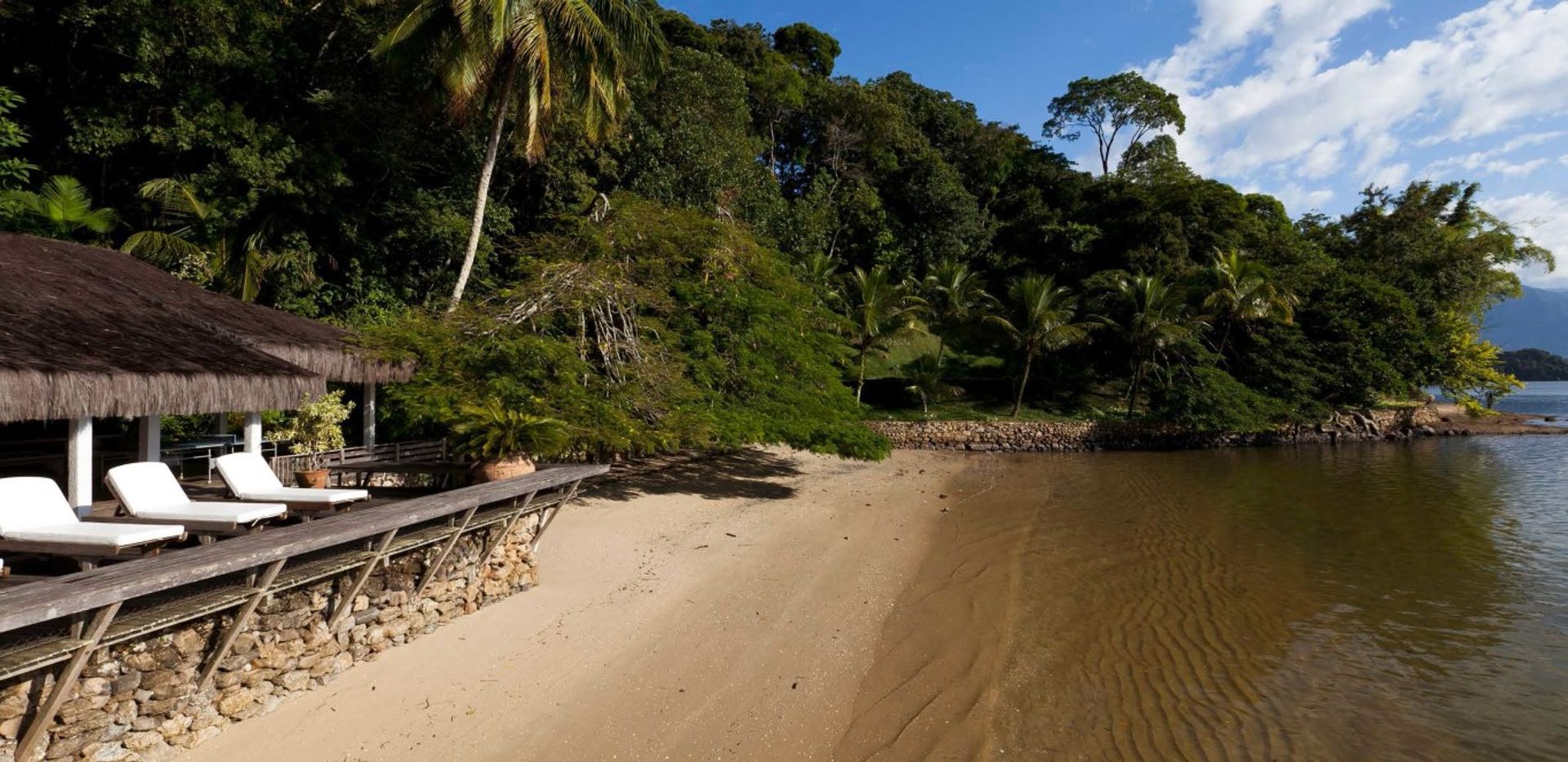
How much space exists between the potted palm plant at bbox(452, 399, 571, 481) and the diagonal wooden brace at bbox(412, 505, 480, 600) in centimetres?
96

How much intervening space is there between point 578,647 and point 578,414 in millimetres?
3790

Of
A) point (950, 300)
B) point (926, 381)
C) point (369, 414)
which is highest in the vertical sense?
point (950, 300)

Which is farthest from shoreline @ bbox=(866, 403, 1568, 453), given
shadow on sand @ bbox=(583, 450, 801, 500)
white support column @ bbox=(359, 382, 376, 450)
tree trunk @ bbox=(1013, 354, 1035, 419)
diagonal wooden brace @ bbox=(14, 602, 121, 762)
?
diagonal wooden brace @ bbox=(14, 602, 121, 762)

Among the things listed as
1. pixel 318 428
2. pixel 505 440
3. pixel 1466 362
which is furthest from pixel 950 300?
pixel 505 440

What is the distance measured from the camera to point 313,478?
7.49 meters

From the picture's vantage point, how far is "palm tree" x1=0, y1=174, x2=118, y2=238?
1155 cm

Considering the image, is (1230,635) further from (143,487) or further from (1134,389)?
(1134,389)

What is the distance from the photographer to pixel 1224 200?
30.8 m

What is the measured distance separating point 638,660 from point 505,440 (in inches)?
99.5

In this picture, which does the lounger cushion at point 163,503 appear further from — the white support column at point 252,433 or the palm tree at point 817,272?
the palm tree at point 817,272

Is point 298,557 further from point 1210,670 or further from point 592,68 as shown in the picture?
point 592,68

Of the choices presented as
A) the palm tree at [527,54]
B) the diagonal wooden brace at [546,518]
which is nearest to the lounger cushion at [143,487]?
the diagonal wooden brace at [546,518]

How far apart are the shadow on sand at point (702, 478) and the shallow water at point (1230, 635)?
3.89 metres

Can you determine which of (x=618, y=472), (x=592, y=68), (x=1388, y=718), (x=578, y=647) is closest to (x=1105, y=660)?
(x=1388, y=718)
